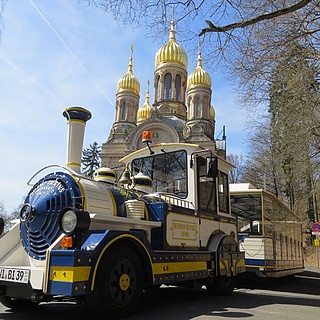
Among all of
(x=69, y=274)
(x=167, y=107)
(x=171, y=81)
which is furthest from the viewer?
(x=171, y=81)

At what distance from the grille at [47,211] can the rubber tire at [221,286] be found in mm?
3932

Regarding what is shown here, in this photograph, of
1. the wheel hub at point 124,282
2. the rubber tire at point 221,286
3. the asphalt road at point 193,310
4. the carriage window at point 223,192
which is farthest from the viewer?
the carriage window at point 223,192

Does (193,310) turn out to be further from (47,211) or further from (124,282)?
(47,211)

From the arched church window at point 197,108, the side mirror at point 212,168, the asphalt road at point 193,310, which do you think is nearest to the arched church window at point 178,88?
the arched church window at point 197,108

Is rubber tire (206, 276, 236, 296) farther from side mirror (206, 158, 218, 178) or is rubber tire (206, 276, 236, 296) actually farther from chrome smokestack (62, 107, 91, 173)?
chrome smokestack (62, 107, 91, 173)

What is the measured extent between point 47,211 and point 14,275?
93cm

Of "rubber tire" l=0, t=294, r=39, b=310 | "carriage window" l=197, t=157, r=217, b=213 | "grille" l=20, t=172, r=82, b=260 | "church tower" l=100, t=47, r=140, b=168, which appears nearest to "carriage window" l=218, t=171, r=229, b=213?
"carriage window" l=197, t=157, r=217, b=213

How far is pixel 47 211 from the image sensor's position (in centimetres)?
506

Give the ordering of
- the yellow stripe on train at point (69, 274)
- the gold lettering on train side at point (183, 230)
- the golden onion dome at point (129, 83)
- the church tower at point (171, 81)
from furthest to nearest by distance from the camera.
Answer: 1. the golden onion dome at point (129, 83)
2. the church tower at point (171, 81)
3. the gold lettering on train side at point (183, 230)
4. the yellow stripe on train at point (69, 274)

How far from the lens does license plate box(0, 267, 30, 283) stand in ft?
14.7

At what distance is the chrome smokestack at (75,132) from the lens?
568 cm

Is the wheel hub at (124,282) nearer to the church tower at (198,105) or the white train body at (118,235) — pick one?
the white train body at (118,235)

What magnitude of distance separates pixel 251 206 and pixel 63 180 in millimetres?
7437

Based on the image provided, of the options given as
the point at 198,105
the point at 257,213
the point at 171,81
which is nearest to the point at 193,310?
the point at 257,213
